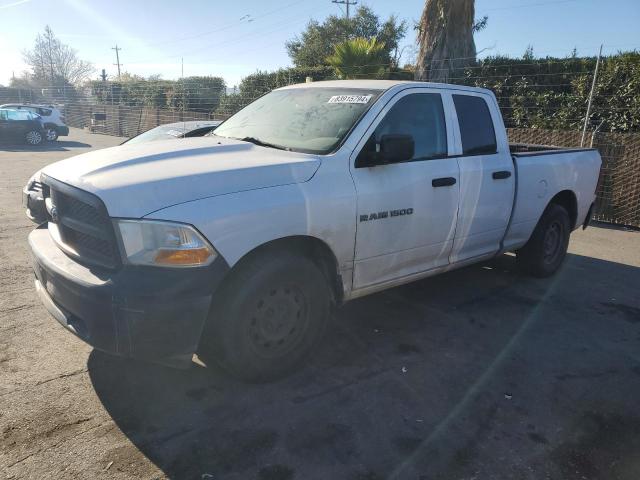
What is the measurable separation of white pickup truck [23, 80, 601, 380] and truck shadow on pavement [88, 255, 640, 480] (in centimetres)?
36

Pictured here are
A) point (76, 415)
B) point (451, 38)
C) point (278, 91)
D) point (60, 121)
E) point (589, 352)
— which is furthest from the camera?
point (60, 121)

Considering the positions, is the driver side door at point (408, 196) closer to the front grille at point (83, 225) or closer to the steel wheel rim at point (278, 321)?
the steel wheel rim at point (278, 321)

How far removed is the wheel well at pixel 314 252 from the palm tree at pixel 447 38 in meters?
9.14

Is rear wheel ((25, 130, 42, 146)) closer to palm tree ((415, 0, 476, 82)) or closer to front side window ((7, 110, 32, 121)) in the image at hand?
front side window ((7, 110, 32, 121))

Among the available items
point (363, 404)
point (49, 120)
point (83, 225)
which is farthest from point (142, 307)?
point (49, 120)

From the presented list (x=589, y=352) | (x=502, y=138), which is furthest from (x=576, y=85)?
(x=589, y=352)

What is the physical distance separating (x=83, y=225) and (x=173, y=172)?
59 centimetres

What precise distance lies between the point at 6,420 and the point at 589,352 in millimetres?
4091

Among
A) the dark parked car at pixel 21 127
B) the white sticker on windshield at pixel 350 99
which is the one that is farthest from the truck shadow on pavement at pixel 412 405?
the dark parked car at pixel 21 127

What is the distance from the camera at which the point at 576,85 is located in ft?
32.7

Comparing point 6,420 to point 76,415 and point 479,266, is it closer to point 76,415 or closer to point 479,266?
point 76,415

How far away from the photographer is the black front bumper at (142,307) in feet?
8.84

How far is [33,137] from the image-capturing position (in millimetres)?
20172

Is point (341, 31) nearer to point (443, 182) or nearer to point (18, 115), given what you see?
point (18, 115)
